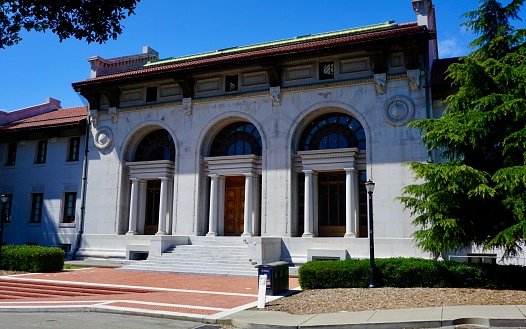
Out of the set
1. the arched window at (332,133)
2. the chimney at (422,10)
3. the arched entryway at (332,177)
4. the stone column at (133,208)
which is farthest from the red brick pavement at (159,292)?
the chimney at (422,10)

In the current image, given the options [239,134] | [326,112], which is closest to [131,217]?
[239,134]

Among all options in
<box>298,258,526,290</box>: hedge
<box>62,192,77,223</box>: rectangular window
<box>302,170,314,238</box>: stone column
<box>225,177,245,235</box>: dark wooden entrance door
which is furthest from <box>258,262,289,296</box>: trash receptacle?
<box>62,192,77,223</box>: rectangular window

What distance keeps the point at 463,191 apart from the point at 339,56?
12.1 metres

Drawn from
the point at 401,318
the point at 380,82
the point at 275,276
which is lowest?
the point at 401,318

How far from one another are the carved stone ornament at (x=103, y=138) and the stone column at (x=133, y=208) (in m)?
3.17

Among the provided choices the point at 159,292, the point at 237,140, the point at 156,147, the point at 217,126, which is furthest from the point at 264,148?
the point at 159,292

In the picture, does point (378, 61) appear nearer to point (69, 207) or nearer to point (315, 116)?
point (315, 116)

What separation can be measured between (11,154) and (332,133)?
2489 centimetres

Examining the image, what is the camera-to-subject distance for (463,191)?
A: 46.9ft

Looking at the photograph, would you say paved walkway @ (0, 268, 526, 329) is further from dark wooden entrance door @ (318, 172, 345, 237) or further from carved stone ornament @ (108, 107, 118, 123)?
carved stone ornament @ (108, 107, 118, 123)

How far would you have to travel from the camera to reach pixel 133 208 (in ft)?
92.9

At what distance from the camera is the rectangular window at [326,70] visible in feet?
81.3

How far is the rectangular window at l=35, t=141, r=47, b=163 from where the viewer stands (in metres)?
32.8

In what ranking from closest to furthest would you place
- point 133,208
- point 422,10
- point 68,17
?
point 68,17, point 422,10, point 133,208
